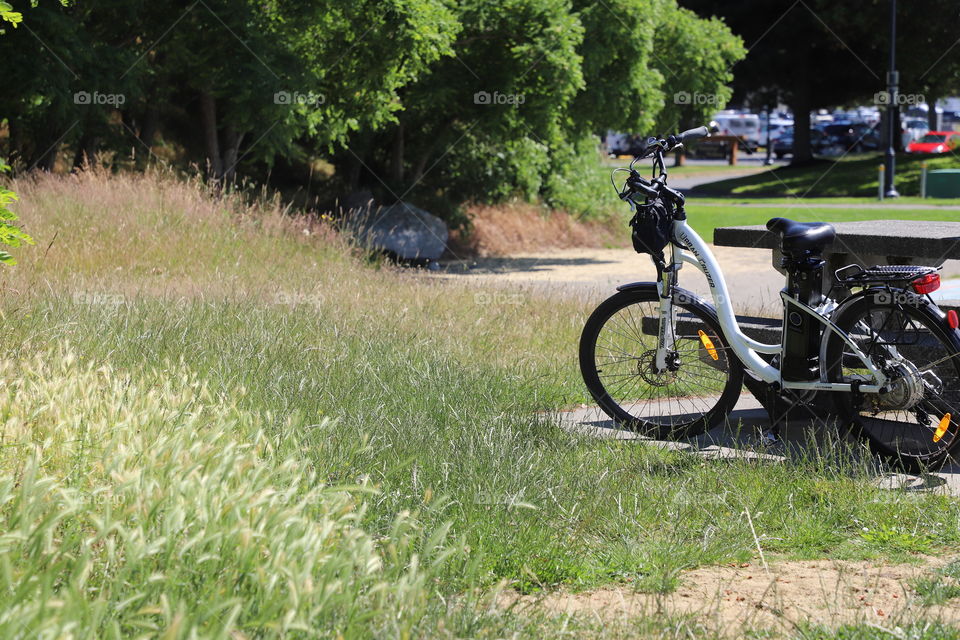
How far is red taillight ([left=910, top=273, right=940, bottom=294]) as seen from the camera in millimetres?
5090

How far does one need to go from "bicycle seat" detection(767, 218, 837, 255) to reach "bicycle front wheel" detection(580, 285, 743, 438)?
Answer: 0.63 meters

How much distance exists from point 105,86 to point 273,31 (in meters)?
2.22

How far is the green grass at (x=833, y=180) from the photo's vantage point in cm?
3152

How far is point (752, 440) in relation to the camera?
5824 mm

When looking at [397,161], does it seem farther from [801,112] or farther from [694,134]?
[801,112]

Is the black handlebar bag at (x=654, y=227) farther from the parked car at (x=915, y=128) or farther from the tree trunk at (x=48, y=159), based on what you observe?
the parked car at (x=915, y=128)

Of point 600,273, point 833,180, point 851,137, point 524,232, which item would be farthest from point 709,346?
point 851,137

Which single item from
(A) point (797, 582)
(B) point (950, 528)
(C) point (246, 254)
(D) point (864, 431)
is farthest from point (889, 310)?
(C) point (246, 254)

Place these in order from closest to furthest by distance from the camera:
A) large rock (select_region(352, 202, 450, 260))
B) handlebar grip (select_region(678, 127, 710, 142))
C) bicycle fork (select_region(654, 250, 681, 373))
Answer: handlebar grip (select_region(678, 127, 710, 142)), bicycle fork (select_region(654, 250, 681, 373)), large rock (select_region(352, 202, 450, 260))

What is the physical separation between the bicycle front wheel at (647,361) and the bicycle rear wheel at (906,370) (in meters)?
0.60

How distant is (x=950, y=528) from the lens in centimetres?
434

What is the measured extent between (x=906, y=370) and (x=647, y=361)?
136 centimetres

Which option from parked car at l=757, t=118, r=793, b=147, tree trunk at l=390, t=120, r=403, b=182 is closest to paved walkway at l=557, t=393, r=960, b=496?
tree trunk at l=390, t=120, r=403, b=182

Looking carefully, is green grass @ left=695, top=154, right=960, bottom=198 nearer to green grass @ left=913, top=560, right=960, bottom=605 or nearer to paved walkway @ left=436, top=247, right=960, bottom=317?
paved walkway @ left=436, top=247, right=960, bottom=317
